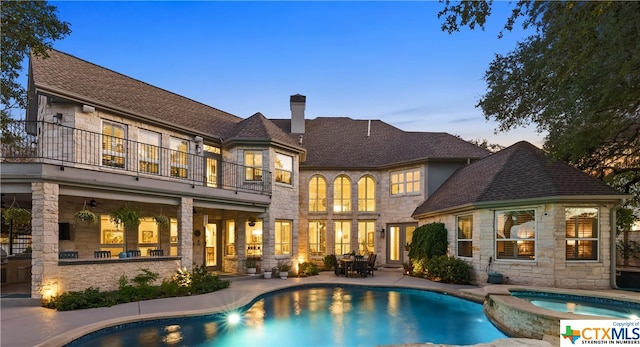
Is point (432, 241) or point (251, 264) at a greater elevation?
point (432, 241)

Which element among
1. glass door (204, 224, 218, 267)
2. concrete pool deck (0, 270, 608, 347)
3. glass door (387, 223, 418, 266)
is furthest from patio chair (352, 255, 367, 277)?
glass door (204, 224, 218, 267)

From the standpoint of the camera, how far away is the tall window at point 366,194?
2111cm

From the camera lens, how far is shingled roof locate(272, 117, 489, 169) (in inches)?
793

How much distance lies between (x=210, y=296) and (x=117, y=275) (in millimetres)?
2830

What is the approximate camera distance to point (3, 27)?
753cm

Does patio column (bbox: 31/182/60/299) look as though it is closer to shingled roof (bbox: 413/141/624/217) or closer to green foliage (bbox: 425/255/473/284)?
green foliage (bbox: 425/255/473/284)

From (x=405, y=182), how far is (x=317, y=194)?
4852 millimetres

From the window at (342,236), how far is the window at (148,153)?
33.0 ft

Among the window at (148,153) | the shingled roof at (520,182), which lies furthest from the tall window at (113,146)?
the shingled roof at (520,182)

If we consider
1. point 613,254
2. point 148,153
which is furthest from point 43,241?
point 613,254

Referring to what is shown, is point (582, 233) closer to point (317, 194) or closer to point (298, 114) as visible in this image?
point (317, 194)

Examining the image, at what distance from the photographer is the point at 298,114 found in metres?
23.5

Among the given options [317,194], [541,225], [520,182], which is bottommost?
[541,225]

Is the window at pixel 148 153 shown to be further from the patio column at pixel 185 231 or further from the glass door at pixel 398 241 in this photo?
the glass door at pixel 398 241
